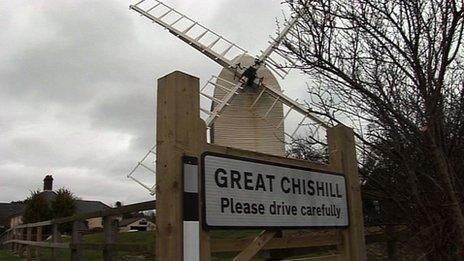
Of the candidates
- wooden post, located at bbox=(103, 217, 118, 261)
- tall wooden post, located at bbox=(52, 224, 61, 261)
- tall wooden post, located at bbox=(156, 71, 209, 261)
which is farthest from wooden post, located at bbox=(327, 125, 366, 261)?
tall wooden post, located at bbox=(52, 224, 61, 261)

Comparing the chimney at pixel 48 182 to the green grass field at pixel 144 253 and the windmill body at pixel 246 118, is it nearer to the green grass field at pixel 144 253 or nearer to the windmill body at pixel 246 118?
the windmill body at pixel 246 118

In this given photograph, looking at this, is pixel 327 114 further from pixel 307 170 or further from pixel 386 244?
pixel 386 244

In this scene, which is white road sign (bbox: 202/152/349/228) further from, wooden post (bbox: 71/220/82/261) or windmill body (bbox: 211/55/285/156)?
windmill body (bbox: 211/55/285/156)

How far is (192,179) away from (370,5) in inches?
79.3

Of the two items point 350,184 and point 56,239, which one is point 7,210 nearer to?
point 56,239

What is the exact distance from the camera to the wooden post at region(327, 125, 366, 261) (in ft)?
11.4

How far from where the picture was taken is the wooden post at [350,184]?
3.47 meters

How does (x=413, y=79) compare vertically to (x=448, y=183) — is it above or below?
above

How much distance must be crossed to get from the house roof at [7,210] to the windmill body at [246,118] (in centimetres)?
6323

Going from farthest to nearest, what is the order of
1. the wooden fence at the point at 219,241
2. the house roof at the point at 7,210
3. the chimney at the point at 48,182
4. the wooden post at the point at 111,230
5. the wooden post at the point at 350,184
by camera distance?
the house roof at the point at 7,210 < the chimney at the point at 48,182 < the wooden post at the point at 111,230 < the wooden post at the point at 350,184 < the wooden fence at the point at 219,241

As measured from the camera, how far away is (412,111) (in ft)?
12.3

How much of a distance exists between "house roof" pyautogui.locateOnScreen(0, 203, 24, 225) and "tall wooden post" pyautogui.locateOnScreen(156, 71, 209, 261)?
77.7 m

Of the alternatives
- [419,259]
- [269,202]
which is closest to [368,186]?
[419,259]

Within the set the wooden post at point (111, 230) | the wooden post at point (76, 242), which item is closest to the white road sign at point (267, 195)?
the wooden post at point (111, 230)
